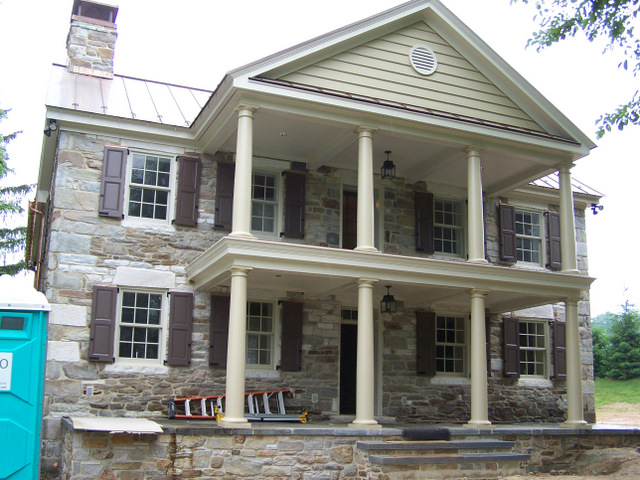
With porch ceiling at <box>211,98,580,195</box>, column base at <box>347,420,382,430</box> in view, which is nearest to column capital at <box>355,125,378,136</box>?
porch ceiling at <box>211,98,580,195</box>

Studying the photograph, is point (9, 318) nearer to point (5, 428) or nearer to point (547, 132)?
point (5, 428)

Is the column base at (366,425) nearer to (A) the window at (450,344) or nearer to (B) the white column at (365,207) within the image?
(B) the white column at (365,207)

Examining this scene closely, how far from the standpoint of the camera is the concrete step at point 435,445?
10.9 metres

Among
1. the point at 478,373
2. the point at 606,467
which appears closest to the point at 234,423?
the point at 478,373

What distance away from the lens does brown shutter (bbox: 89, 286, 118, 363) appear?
12.6 metres

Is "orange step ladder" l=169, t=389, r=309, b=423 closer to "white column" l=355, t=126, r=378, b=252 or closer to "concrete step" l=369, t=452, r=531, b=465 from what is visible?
"concrete step" l=369, t=452, r=531, b=465

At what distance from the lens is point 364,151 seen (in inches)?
494

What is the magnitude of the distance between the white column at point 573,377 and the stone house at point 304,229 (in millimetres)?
28

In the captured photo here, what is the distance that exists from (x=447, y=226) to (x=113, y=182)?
7.31 metres

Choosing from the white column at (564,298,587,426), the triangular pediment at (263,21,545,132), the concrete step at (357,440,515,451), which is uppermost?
the triangular pediment at (263,21,545,132)

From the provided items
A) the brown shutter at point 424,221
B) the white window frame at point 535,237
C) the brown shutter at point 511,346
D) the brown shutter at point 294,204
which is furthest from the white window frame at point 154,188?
the white window frame at point 535,237

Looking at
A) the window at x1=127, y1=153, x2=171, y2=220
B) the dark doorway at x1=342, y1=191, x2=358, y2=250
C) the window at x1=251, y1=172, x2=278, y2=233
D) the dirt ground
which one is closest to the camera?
the dirt ground

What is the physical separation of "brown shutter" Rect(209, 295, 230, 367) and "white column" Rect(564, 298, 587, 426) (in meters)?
6.64

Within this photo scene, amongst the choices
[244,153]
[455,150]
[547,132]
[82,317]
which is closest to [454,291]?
[455,150]
